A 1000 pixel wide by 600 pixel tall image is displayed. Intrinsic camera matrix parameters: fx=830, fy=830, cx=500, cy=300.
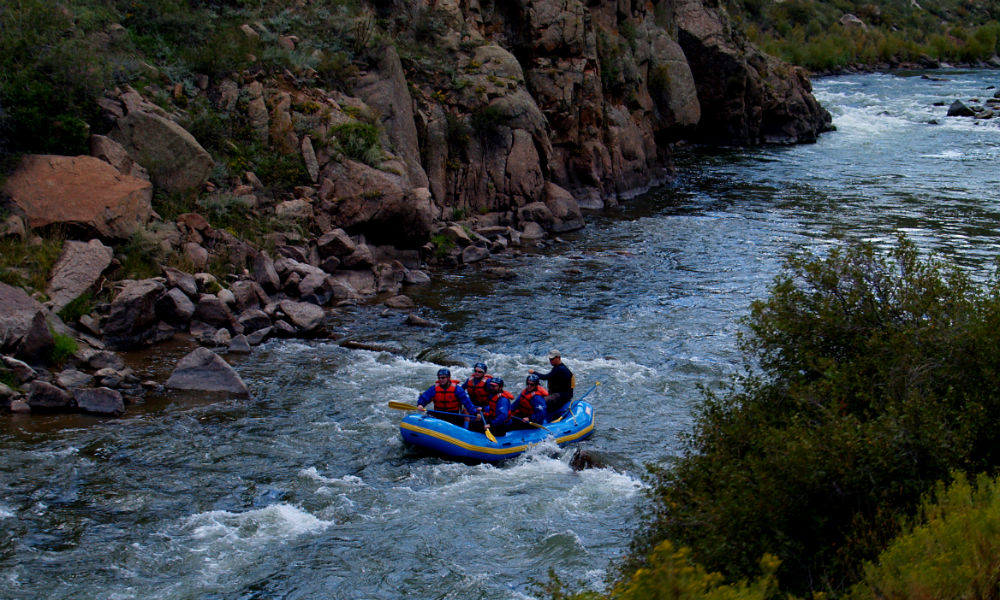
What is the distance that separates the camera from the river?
28.5 ft

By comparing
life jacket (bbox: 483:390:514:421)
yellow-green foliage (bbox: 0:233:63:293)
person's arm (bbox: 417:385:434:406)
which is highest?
yellow-green foliage (bbox: 0:233:63:293)

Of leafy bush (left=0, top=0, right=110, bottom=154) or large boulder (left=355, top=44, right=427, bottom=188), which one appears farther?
large boulder (left=355, top=44, right=427, bottom=188)

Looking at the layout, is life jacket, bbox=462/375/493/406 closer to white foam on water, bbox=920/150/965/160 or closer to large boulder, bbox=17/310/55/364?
large boulder, bbox=17/310/55/364

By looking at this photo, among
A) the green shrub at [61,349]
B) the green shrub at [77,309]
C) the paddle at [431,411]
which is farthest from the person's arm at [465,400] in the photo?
the green shrub at [77,309]

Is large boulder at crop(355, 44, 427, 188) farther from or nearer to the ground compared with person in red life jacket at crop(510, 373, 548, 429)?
farther from the ground

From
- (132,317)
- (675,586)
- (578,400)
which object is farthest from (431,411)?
(675,586)

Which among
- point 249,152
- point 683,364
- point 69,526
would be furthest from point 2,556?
point 249,152

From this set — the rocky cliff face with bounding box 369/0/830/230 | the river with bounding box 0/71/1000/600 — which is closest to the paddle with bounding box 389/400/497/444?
the river with bounding box 0/71/1000/600

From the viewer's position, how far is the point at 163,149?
18.1m

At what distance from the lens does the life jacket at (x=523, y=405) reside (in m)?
12.9

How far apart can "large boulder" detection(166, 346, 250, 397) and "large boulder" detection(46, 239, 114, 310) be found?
8.83 ft

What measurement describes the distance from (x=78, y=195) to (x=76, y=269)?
183 centimetres

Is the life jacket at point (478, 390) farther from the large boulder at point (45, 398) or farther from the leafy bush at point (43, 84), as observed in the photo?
the leafy bush at point (43, 84)

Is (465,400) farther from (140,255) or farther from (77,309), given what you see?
(140,255)
